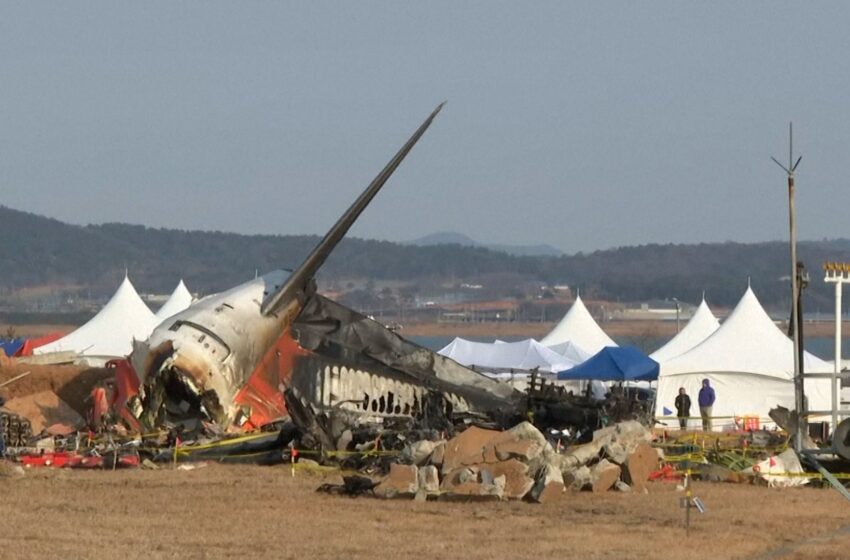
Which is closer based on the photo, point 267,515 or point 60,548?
point 60,548

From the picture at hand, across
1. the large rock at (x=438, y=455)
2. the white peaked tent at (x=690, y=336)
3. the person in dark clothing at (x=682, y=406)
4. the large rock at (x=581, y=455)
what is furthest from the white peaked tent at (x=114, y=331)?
the large rock at (x=581, y=455)

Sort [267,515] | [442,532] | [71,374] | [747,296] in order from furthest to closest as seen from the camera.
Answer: [747,296] → [71,374] → [267,515] → [442,532]

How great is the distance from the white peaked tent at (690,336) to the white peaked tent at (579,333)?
318cm

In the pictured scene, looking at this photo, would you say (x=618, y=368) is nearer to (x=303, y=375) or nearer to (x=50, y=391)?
(x=303, y=375)

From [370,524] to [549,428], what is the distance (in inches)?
473

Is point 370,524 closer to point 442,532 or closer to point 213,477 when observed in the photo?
point 442,532

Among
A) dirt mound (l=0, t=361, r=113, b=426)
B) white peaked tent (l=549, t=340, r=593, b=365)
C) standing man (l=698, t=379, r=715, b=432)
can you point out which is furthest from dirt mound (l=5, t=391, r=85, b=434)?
white peaked tent (l=549, t=340, r=593, b=365)

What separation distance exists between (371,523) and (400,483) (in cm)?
301

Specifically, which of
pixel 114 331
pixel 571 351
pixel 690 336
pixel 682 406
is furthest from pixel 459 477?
pixel 114 331

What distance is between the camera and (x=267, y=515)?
64.0 feet

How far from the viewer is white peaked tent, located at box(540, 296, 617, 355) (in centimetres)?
5638

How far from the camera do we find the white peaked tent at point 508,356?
48.6m

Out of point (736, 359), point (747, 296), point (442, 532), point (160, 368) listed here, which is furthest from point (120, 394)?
point (747, 296)

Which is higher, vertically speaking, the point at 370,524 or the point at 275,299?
the point at 275,299
